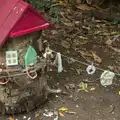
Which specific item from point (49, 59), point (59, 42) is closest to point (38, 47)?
point (49, 59)

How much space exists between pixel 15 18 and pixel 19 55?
16.4 inches

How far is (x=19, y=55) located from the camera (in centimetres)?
319

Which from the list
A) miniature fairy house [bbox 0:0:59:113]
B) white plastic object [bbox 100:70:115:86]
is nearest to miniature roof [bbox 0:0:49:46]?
miniature fairy house [bbox 0:0:59:113]

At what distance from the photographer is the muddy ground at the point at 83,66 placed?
3621 millimetres

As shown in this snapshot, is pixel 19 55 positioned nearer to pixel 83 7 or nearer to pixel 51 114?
pixel 51 114

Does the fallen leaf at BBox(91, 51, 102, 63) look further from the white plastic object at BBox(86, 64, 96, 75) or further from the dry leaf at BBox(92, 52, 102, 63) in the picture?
the white plastic object at BBox(86, 64, 96, 75)

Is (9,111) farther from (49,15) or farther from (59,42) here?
(49,15)

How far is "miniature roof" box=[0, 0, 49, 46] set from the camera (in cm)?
297

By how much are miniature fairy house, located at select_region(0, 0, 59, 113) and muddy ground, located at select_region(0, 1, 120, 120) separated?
26 centimetres

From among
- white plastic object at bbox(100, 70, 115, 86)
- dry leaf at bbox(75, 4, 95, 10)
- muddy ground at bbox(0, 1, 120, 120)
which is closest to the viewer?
white plastic object at bbox(100, 70, 115, 86)

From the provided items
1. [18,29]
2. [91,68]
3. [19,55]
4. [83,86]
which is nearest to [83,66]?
[83,86]

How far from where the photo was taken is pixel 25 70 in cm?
321

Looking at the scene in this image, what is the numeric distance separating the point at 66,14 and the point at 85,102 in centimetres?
270

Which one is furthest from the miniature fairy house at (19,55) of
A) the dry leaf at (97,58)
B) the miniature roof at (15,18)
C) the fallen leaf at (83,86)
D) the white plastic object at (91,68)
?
the dry leaf at (97,58)
